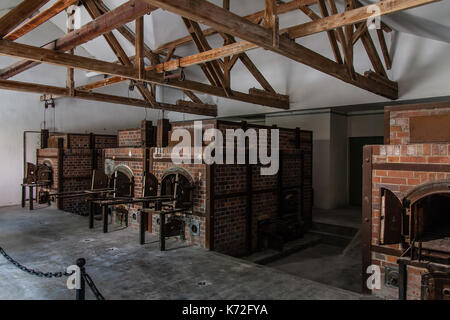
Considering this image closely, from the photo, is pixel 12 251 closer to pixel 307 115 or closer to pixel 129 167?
pixel 129 167

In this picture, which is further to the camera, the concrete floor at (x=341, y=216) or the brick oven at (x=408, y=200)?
the concrete floor at (x=341, y=216)

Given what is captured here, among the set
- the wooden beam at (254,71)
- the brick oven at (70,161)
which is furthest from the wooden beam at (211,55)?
the brick oven at (70,161)

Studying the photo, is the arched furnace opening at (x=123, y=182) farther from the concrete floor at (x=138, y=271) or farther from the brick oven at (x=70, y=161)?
the brick oven at (x=70, y=161)

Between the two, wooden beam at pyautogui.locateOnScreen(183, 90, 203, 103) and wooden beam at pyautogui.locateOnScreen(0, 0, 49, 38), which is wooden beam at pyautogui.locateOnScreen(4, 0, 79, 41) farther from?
wooden beam at pyautogui.locateOnScreen(183, 90, 203, 103)

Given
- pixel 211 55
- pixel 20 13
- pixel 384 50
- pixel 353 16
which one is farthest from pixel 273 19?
pixel 384 50

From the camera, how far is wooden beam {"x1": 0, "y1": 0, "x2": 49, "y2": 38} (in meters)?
3.70

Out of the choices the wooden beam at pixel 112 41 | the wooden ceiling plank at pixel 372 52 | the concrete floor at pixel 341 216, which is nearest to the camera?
the wooden beam at pixel 112 41

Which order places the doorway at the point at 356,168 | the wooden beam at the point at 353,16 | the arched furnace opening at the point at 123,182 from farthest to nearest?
the doorway at the point at 356,168
the arched furnace opening at the point at 123,182
the wooden beam at the point at 353,16

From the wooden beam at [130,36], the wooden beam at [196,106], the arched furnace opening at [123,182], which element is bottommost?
the arched furnace opening at [123,182]

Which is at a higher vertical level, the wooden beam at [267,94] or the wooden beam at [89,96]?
the wooden beam at [267,94]
